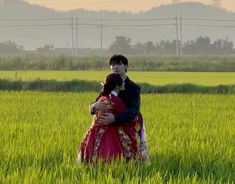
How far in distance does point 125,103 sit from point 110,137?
29 centimetres

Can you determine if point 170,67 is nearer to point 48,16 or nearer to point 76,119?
point 76,119

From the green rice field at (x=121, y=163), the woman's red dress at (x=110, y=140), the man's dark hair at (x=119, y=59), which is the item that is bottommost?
the green rice field at (x=121, y=163)

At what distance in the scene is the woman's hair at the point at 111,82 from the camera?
4.26m

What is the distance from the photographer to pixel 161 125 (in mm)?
6941

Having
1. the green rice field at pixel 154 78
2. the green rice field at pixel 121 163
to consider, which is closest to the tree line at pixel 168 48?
the green rice field at pixel 154 78

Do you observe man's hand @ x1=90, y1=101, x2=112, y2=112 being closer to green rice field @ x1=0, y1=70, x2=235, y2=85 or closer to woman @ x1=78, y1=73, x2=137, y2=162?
woman @ x1=78, y1=73, x2=137, y2=162

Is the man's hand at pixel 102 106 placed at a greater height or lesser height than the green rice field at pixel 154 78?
greater

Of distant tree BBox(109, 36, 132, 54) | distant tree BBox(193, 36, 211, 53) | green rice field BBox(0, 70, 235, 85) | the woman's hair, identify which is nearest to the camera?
the woman's hair

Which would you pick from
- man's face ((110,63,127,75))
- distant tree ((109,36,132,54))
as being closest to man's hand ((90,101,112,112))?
man's face ((110,63,127,75))

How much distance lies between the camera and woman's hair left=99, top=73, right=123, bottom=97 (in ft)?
14.0

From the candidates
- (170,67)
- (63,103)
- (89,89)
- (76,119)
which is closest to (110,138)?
(76,119)

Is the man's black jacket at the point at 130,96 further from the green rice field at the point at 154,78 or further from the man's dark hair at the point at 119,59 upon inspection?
the green rice field at the point at 154,78

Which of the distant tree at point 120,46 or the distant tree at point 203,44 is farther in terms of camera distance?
the distant tree at point 203,44

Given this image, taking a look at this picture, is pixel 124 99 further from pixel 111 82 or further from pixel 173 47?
pixel 173 47
